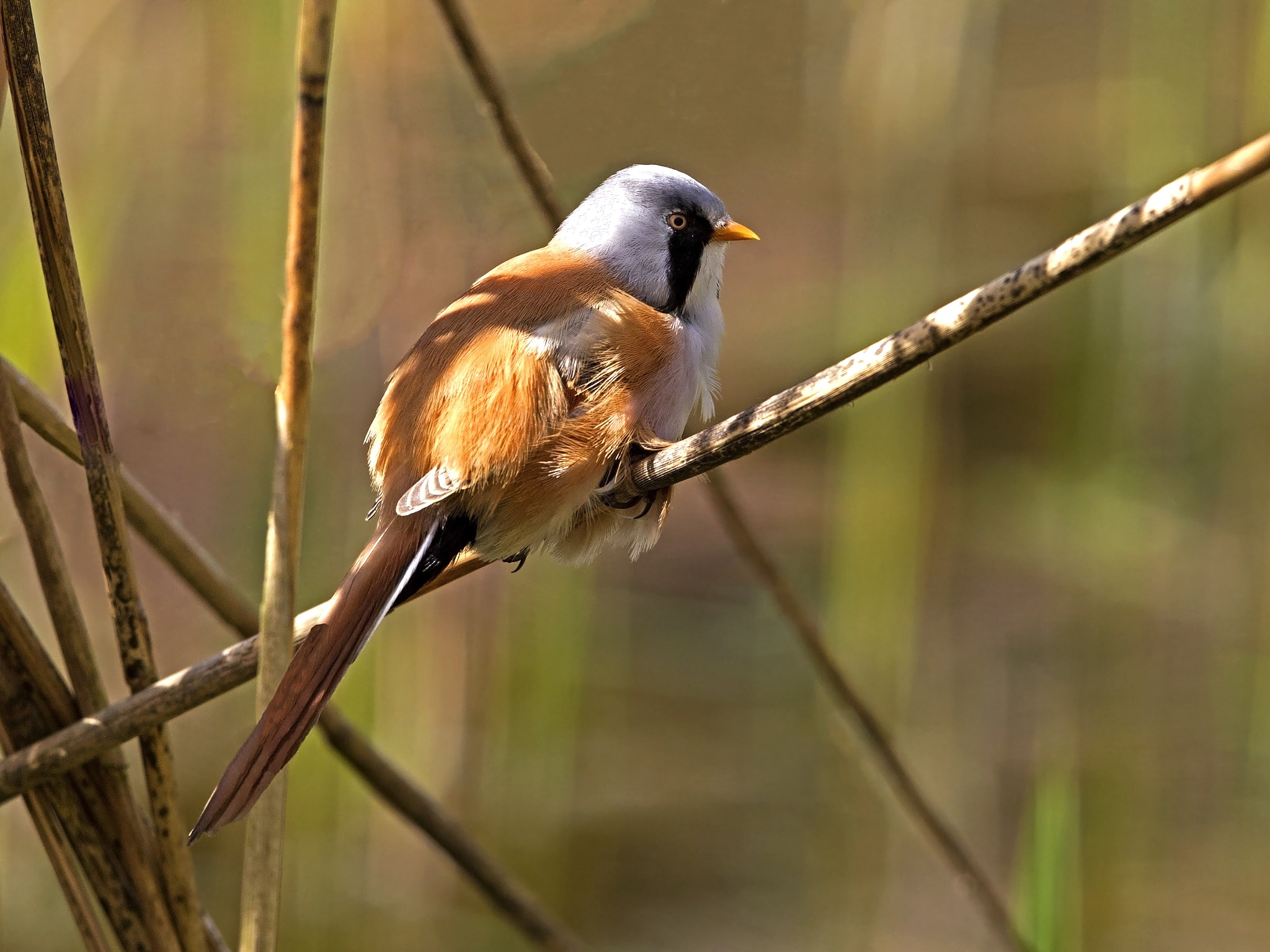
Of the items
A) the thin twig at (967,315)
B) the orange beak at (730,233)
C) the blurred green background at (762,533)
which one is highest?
the thin twig at (967,315)

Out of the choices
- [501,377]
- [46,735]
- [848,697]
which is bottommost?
[848,697]

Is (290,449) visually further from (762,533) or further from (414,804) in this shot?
(762,533)

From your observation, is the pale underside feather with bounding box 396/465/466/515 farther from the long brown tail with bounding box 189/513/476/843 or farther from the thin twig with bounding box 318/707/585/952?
the thin twig with bounding box 318/707/585/952

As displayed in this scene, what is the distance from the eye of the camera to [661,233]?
2273 mm

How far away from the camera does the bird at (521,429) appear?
1.64 m

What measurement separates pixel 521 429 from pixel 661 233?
2.31 feet

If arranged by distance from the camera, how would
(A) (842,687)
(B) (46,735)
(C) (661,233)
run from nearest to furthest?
(B) (46,735) → (A) (842,687) → (C) (661,233)

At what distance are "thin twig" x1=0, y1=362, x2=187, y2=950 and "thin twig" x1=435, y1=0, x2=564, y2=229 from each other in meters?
0.68

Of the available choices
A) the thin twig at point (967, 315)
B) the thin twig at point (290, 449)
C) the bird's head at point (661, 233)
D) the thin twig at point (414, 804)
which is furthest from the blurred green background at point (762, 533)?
the thin twig at point (967, 315)

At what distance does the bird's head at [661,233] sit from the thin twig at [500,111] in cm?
42

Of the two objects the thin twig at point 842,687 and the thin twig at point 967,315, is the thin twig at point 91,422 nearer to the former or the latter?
the thin twig at point 967,315

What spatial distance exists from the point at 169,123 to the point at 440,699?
59.6 inches

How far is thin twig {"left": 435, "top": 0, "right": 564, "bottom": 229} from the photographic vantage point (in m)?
1.62

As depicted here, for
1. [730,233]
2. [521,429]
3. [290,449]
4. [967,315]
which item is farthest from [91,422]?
[730,233]
